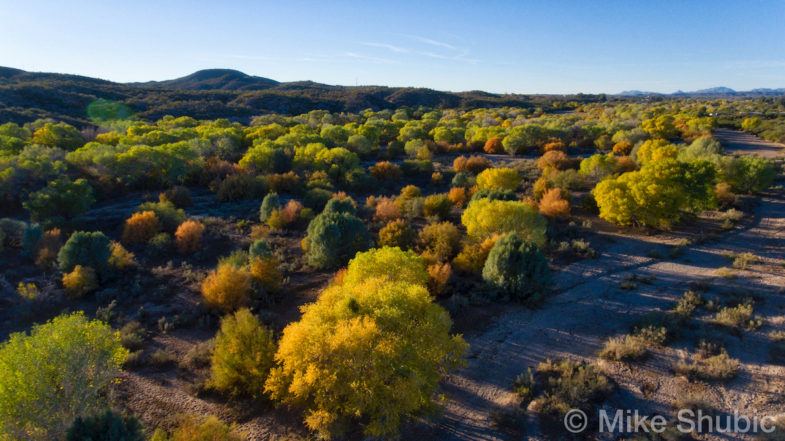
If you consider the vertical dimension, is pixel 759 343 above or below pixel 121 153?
below

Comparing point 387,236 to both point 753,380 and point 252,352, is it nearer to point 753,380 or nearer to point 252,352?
point 252,352

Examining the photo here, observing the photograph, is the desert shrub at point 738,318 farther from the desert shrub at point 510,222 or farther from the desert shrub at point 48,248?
the desert shrub at point 48,248

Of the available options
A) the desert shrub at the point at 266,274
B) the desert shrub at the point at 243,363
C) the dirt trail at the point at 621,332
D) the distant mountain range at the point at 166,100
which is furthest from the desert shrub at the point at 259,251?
the distant mountain range at the point at 166,100

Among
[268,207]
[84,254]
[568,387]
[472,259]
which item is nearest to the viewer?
[568,387]

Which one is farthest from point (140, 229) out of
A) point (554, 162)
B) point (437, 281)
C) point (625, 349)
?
point (554, 162)

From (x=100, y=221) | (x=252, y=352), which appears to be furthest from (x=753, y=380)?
(x=100, y=221)

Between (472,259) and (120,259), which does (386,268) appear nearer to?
(472,259)
